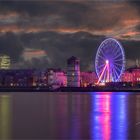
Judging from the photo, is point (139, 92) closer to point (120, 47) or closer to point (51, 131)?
point (120, 47)

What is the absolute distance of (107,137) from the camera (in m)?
20.4

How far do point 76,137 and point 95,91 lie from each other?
108m

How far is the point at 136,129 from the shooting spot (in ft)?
78.8

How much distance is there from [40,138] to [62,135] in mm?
1727

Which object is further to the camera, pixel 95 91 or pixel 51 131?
pixel 95 91

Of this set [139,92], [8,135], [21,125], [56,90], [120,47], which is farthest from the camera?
[56,90]

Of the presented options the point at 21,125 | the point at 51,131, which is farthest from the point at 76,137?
the point at 21,125

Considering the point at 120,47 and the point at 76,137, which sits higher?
the point at 120,47

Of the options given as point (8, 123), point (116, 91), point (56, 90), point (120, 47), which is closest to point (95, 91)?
point (116, 91)

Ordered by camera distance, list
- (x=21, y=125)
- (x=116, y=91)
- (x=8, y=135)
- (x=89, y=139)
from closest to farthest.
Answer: (x=89, y=139), (x=8, y=135), (x=21, y=125), (x=116, y=91)

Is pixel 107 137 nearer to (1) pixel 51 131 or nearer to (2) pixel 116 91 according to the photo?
(1) pixel 51 131

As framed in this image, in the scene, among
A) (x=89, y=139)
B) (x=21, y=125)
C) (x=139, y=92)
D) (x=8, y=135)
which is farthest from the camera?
(x=139, y=92)

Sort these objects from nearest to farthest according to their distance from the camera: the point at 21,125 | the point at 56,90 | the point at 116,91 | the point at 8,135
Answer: the point at 8,135, the point at 21,125, the point at 116,91, the point at 56,90

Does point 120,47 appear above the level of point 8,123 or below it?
above
